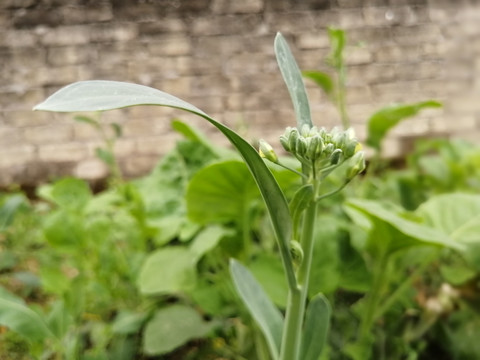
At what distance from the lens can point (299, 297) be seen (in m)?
0.50

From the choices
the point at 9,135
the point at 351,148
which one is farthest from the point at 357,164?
the point at 9,135

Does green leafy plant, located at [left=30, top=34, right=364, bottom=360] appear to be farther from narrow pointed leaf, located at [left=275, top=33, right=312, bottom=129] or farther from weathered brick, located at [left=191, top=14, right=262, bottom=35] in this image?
weathered brick, located at [left=191, top=14, right=262, bottom=35]

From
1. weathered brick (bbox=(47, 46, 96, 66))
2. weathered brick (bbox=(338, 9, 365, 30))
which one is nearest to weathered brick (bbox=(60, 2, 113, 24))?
weathered brick (bbox=(47, 46, 96, 66))

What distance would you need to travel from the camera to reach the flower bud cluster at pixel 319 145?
1.45 ft

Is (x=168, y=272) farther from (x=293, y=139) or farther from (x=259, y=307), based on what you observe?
(x=293, y=139)

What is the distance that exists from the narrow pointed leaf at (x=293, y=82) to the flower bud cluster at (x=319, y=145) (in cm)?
3

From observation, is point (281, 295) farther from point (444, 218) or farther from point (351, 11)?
point (351, 11)

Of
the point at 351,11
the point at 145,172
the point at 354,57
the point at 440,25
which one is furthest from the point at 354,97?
the point at 145,172

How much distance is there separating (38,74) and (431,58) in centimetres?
169

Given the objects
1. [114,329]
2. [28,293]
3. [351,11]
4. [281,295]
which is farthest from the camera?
[351,11]

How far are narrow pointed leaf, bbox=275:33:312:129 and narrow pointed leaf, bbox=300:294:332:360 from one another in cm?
22

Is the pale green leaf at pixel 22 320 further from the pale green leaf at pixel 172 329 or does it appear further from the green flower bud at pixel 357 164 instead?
the green flower bud at pixel 357 164

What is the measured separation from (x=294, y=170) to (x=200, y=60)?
1.63 m

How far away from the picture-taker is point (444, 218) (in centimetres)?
87
